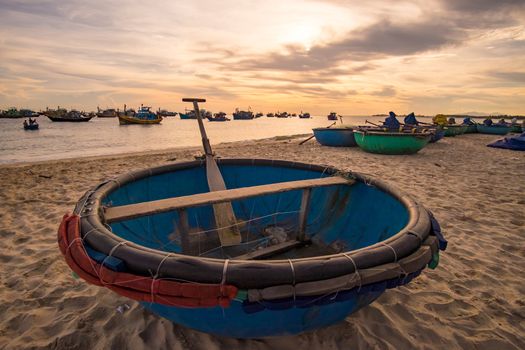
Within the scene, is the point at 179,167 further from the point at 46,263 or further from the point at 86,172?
the point at 86,172

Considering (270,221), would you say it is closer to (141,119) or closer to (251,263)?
(251,263)

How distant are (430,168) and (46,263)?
1163cm

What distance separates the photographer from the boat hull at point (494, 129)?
2825 centimetres

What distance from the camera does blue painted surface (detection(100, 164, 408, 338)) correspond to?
6.05 ft

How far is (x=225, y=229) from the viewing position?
386 centimetres

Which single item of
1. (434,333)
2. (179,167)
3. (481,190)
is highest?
(179,167)

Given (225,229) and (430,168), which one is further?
(430,168)

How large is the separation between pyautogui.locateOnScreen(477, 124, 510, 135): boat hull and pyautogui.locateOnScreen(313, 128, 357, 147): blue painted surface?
74.0ft

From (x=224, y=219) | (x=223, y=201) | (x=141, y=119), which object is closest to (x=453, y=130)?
(x=224, y=219)

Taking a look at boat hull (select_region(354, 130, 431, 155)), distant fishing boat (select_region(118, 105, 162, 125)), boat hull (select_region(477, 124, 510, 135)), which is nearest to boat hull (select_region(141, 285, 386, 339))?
boat hull (select_region(354, 130, 431, 155))

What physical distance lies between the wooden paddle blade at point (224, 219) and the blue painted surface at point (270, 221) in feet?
1.39

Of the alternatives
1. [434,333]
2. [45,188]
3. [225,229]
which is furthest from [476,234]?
[45,188]

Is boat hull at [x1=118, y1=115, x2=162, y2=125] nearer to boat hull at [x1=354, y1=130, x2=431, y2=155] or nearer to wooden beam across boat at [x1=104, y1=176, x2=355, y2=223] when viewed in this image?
boat hull at [x1=354, y1=130, x2=431, y2=155]

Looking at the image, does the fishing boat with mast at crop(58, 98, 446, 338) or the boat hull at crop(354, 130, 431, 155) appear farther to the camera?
the boat hull at crop(354, 130, 431, 155)
